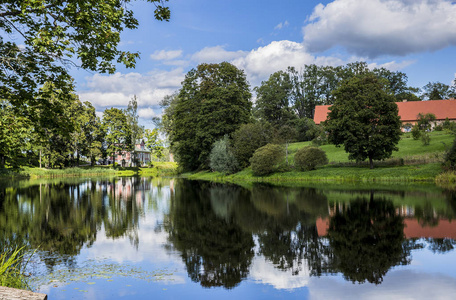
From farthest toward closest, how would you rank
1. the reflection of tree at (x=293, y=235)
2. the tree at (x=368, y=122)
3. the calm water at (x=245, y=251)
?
the tree at (x=368, y=122) < the reflection of tree at (x=293, y=235) < the calm water at (x=245, y=251)

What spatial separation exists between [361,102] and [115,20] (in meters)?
34.0

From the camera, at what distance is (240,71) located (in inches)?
2196

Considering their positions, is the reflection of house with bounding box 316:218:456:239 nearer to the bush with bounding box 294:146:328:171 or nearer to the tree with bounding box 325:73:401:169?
Answer: the tree with bounding box 325:73:401:169

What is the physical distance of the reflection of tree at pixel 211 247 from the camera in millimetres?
8523

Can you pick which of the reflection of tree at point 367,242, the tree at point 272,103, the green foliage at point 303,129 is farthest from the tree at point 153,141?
the reflection of tree at point 367,242

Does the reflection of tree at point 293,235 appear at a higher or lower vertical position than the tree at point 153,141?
lower

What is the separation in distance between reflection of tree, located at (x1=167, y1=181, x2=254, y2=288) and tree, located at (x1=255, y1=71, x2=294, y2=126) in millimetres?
66365

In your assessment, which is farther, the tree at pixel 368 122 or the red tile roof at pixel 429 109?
the red tile roof at pixel 429 109

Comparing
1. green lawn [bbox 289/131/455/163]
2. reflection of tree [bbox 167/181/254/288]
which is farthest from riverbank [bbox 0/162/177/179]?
reflection of tree [bbox 167/181/254/288]

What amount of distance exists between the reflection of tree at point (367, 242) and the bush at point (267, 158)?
2310 cm

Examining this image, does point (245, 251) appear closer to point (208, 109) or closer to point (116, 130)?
point (208, 109)

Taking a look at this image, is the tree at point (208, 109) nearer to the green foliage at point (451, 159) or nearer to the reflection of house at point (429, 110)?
the green foliage at point (451, 159)

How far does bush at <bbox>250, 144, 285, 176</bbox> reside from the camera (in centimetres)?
4125

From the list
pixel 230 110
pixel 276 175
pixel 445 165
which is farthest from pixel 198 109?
pixel 445 165
